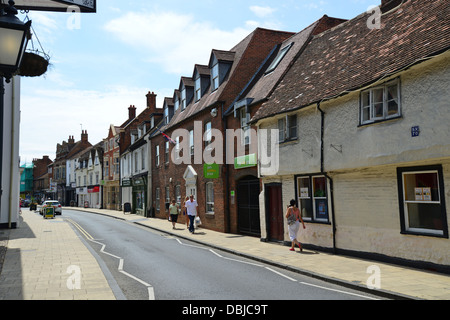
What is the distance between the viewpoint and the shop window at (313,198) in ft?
43.9

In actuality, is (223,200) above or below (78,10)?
below

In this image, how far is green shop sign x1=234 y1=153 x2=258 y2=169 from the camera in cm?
1727

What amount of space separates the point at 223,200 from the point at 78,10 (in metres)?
15.3

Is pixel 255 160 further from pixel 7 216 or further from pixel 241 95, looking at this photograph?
pixel 7 216

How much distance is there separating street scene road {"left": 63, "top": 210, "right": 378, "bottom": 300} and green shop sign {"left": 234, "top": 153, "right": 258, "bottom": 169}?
4936 millimetres

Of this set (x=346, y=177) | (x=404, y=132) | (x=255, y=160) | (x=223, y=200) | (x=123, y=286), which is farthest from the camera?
(x=223, y=200)

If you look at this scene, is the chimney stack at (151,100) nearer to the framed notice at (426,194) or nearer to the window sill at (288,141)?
the window sill at (288,141)

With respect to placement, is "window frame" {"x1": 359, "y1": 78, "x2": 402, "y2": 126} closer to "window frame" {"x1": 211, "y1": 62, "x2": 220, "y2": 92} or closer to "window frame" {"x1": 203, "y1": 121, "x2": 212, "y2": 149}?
"window frame" {"x1": 203, "y1": 121, "x2": 212, "y2": 149}

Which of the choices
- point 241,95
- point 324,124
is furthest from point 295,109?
point 241,95

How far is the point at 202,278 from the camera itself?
29.6ft

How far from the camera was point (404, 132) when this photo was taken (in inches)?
387

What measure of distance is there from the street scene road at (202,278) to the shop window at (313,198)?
333 cm

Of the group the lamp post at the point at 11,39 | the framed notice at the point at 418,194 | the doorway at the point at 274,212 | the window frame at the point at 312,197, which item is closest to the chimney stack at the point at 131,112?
the doorway at the point at 274,212

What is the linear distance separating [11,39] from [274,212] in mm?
12934
